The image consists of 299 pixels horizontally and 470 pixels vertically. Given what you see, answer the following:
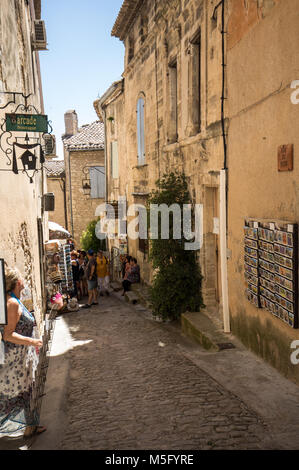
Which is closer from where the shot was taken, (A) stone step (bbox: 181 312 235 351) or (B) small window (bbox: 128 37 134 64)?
(A) stone step (bbox: 181 312 235 351)

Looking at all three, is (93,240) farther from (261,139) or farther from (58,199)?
(261,139)

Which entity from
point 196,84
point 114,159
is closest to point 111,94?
point 114,159

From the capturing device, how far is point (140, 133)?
13.0 metres

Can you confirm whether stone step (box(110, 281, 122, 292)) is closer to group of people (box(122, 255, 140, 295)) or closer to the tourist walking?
group of people (box(122, 255, 140, 295))

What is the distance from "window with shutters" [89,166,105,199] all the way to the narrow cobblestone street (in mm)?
16968

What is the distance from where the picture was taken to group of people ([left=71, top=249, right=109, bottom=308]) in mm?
11914

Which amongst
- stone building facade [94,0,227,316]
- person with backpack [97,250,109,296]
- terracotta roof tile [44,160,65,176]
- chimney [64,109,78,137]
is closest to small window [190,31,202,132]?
stone building facade [94,0,227,316]

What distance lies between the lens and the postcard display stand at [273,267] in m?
4.93

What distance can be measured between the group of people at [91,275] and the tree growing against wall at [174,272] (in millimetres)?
3131

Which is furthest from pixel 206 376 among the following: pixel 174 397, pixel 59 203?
pixel 59 203

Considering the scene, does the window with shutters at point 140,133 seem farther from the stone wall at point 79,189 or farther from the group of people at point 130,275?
the stone wall at point 79,189

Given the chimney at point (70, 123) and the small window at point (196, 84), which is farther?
the chimney at point (70, 123)

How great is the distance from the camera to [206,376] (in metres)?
5.62

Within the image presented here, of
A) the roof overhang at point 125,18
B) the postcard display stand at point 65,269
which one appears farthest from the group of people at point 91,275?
the roof overhang at point 125,18
